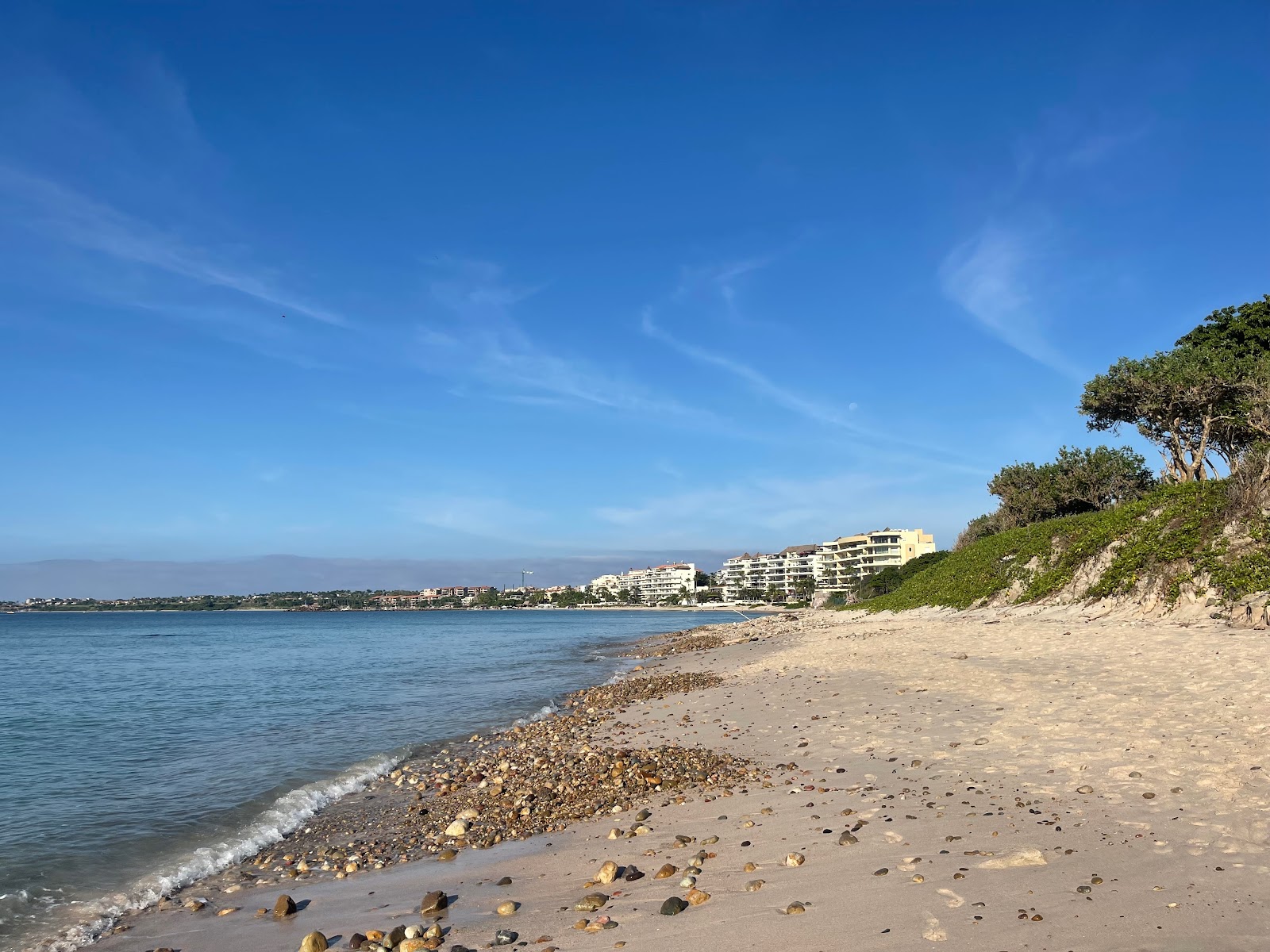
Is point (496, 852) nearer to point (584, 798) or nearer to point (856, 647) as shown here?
point (584, 798)

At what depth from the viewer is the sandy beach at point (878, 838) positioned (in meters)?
5.02

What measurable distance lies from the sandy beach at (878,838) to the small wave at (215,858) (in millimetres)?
296

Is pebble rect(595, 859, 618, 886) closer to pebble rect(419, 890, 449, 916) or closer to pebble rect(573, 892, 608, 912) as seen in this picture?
pebble rect(573, 892, 608, 912)

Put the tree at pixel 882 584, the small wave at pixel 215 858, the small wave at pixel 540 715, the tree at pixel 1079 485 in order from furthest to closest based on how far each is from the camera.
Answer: the tree at pixel 882 584 → the tree at pixel 1079 485 → the small wave at pixel 540 715 → the small wave at pixel 215 858

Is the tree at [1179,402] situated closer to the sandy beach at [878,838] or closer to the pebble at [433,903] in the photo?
the sandy beach at [878,838]

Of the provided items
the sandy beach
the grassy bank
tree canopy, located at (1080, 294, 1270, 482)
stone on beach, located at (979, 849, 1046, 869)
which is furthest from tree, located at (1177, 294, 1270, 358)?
stone on beach, located at (979, 849, 1046, 869)

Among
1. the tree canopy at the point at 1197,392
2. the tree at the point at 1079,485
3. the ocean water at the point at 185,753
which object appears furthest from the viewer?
the tree at the point at 1079,485

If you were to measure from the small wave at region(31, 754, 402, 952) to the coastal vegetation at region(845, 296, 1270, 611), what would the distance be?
20020 millimetres

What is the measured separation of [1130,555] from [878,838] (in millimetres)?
21139

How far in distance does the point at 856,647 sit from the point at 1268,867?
19537mm

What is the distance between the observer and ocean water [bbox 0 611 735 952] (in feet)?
28.1

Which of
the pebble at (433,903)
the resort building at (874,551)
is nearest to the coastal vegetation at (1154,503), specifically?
the pebble at (433,903)

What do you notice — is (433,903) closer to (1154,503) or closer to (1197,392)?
(1154,503)

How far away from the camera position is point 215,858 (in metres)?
8.83
